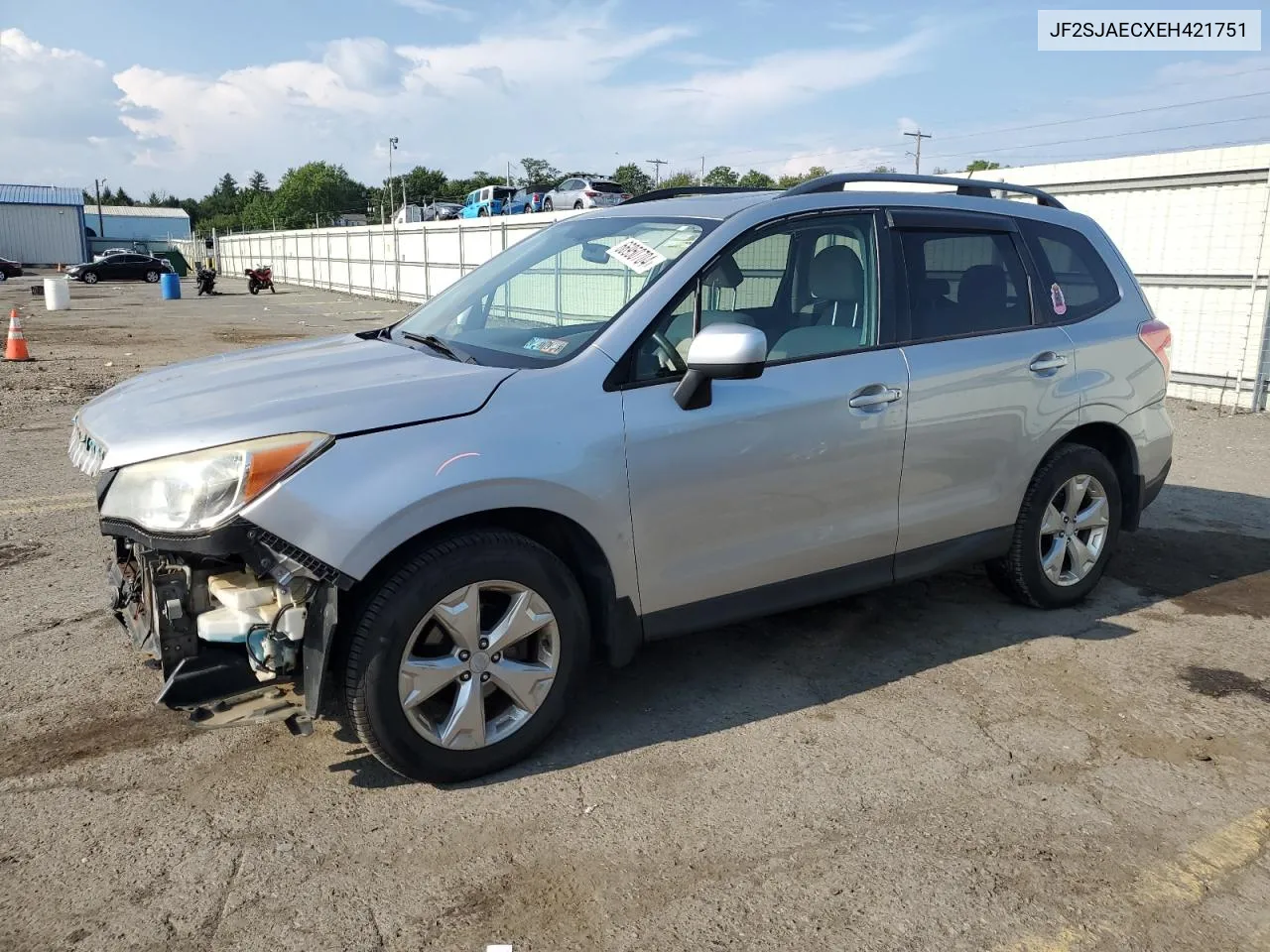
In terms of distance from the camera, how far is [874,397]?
3.91 meters

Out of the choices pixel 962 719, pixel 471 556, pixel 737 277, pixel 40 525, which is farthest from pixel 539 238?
pixel 40 525

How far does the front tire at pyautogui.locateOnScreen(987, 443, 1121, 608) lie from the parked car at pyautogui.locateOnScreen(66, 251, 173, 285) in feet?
163

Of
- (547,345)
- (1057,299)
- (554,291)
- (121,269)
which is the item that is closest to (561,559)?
(547,345)

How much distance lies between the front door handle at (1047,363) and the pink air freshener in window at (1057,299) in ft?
0.86

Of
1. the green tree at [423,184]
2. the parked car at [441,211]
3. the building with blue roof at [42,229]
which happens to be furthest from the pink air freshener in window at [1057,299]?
the green tree at [423,184]

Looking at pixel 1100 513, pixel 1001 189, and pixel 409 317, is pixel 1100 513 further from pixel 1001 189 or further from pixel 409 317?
pixel 409 317

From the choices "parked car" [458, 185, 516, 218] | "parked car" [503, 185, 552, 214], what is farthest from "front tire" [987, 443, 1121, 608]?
"parked car" [458, 185, 516, 218]

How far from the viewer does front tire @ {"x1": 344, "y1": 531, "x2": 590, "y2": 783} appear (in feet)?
9.91

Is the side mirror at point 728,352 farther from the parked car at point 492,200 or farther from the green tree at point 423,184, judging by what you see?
the green tree at point 423,184

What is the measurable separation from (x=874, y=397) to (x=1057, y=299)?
1.39m

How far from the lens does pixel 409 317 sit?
4578 mm

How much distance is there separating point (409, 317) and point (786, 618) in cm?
225

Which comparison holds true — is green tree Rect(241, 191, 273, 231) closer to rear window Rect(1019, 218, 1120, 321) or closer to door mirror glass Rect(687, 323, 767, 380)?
rear window Rect(1019, 218, 1120, 321)

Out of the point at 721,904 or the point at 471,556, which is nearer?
the point at 721,904
